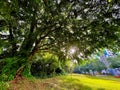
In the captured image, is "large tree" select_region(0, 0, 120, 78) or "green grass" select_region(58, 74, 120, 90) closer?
"large tree" select_region(0, 0, 120, 78)

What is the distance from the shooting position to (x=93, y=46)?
1792 cm

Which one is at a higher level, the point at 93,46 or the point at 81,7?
the point at 81,7

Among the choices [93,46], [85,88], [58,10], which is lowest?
[85,88]

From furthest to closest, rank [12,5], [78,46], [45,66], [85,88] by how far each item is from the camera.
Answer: [45,66] < [85,88] < [78,46] < [12,5]

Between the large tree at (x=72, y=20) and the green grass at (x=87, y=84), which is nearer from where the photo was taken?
the large tree at (x=72, y=20)

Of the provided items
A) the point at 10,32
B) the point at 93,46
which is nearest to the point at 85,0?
the point at 93,46

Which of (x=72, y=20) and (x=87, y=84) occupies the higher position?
(x=72, y=20)

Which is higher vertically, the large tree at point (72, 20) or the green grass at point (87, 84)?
the large tree at point (72, 20)

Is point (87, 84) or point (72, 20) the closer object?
point (72, 20)

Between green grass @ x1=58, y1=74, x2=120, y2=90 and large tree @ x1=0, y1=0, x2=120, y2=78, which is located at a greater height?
large tree @ x1=0, y1=0, x2=120, y2=78

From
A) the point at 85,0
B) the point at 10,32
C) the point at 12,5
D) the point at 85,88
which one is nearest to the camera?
the point at 12,5

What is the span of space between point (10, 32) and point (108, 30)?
9424 mm

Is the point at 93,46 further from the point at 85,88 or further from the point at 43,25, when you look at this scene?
the point at 85,88

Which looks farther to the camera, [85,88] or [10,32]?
[85,88]
